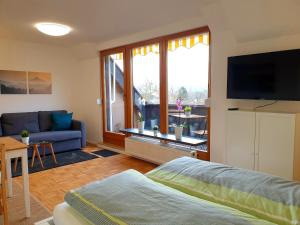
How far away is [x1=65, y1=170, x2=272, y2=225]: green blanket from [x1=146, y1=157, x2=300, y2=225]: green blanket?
15cm

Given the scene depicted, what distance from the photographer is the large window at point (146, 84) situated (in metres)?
4.20

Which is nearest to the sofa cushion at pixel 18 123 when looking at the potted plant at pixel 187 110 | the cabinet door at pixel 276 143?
the potted plant at pixel 187 110

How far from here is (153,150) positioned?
12.8ft

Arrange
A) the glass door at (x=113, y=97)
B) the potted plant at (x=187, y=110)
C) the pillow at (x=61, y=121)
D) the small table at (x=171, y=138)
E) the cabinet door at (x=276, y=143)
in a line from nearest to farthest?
the cabinet door at (x=276, y=143) < the small table at (x=171, y=138) < the potted plant at (x=187, y=110) < the glass door at (x=113, y=97) < the pillow at (x=61, y=121)

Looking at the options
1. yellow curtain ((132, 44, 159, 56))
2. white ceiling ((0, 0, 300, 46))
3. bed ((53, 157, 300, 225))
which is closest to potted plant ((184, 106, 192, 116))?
yellow curtain ((132, 44, 159, 56))

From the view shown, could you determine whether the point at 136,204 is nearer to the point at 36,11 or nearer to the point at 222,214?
the point at 222,214

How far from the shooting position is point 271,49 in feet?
8.71

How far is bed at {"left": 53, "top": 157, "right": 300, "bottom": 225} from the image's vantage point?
108cm

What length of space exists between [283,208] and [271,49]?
2.03 meters

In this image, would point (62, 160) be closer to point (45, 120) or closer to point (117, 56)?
point (45, 120)

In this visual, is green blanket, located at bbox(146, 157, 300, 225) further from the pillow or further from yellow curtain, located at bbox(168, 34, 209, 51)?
the pillow

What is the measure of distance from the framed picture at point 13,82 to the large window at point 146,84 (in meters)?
2.50

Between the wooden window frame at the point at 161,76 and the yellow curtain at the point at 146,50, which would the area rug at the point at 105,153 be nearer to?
the wooden window frame at the point at 161,76

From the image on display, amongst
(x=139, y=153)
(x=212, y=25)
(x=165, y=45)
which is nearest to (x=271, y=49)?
(x=212, y=25)
